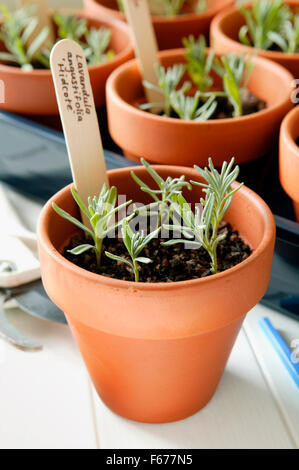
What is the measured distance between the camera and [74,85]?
0.51 meters

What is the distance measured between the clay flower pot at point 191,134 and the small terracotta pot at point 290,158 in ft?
0.13

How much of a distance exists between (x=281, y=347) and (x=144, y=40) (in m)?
0.41

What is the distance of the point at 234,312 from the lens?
46cm

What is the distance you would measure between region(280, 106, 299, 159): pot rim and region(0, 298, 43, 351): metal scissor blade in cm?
32

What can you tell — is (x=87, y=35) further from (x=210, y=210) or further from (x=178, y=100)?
(x=210, y=210)

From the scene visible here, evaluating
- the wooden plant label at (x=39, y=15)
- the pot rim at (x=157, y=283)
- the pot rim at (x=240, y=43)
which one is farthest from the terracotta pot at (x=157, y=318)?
the wooden plant label at (x=39, y=15)

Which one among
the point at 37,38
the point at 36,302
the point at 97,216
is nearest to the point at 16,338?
the point at 36,302

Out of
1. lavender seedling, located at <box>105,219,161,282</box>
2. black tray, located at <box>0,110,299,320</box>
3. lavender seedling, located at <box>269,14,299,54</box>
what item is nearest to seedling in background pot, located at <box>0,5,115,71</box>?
black tray, located at <box>0,110,299,320</box>

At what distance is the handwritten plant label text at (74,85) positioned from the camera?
500 mm

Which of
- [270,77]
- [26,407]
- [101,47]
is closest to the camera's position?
[26,407]
